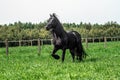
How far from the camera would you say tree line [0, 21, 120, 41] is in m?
75.4

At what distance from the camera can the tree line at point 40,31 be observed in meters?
75.4

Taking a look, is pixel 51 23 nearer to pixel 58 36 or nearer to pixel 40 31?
pixel 58 36

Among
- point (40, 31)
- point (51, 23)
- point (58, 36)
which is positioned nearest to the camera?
point (51, 23)

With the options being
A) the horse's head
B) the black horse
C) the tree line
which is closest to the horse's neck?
the black horse

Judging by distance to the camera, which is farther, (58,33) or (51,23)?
(58,33)

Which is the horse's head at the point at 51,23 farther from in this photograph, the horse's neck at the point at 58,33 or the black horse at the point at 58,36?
the horse's neck at the point at 58,33

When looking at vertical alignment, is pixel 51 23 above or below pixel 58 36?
above

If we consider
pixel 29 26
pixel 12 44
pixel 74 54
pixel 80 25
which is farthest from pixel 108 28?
pixel 74 54

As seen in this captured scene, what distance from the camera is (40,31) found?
84.5 meters

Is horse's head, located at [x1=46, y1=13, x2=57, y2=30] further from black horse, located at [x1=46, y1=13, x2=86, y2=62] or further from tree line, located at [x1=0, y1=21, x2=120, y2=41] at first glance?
tree line, located at [x1=0, y1=21, x2=120, y2=41]

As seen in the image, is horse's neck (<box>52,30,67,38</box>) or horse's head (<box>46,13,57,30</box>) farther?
horse's neck (<box>52,30,67,38</box>)

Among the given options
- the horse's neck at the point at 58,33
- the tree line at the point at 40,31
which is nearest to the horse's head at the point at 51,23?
the horse's neck at the point at 58,33

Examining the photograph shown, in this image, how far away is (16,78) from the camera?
344 inches

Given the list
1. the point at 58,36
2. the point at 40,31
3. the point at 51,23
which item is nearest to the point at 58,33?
the point at 58,36
